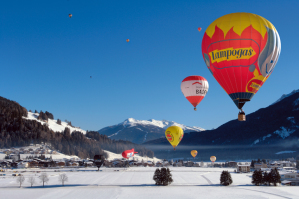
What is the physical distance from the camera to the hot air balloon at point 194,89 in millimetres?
57531

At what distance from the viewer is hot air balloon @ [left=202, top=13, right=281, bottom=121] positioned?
108 feet

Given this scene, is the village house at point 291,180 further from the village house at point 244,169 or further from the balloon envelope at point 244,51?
the balloon envelope at point 244,51

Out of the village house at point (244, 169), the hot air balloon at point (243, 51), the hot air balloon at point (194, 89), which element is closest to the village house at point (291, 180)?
the hot air balloon at point (194, 89)

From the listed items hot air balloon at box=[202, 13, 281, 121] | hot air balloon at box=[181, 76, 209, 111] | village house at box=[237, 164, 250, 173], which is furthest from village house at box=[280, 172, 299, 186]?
hot air balloon at box=[202, 13, 281, 121]

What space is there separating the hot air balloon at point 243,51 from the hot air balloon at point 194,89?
2251 cm

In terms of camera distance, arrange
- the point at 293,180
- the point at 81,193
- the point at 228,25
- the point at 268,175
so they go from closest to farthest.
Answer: the point at 228,25, the point at 81,193, the point at 268,175, the point at 293,180

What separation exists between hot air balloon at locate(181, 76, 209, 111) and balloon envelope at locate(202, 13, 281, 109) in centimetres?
2265

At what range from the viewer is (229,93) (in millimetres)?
35125

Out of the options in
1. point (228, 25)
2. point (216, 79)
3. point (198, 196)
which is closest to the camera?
point (228, 25)

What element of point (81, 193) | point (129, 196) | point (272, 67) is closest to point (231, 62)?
point (272, 67)

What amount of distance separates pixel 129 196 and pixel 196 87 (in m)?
24.3

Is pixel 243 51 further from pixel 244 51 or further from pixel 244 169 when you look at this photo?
pixel 244 169

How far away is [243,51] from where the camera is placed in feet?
109

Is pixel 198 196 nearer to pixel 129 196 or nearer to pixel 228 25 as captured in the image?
pixel 129 196
